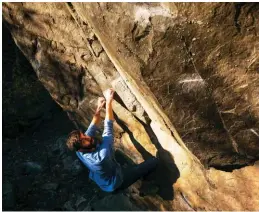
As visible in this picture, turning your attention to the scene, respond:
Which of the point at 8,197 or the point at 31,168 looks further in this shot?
the point at 31,168

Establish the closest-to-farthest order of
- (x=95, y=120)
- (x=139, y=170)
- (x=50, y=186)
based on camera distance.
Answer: (x=95, y=120) → (x=139, y=170) → (x=50, y=186)

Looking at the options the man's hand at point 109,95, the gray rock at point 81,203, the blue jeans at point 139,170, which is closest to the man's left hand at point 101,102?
the man's hand at point 109,95

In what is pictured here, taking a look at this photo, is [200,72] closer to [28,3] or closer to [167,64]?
[167,64]

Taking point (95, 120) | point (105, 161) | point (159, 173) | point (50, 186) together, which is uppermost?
point (95, 120)

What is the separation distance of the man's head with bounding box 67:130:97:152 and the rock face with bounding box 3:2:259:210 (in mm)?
691

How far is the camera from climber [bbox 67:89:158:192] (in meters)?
4.48

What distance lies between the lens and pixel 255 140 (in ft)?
12.0

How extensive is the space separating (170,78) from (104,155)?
160 cm

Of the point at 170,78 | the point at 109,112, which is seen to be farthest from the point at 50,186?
the point at 170,78

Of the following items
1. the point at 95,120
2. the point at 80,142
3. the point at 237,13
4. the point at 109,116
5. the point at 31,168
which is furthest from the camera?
the point at 31,168

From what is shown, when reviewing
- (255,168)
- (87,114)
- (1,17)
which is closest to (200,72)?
(255,168)

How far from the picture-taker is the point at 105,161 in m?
4.55

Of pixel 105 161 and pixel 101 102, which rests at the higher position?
pixel 101 102

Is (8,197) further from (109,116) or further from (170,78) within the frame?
(170,78)
